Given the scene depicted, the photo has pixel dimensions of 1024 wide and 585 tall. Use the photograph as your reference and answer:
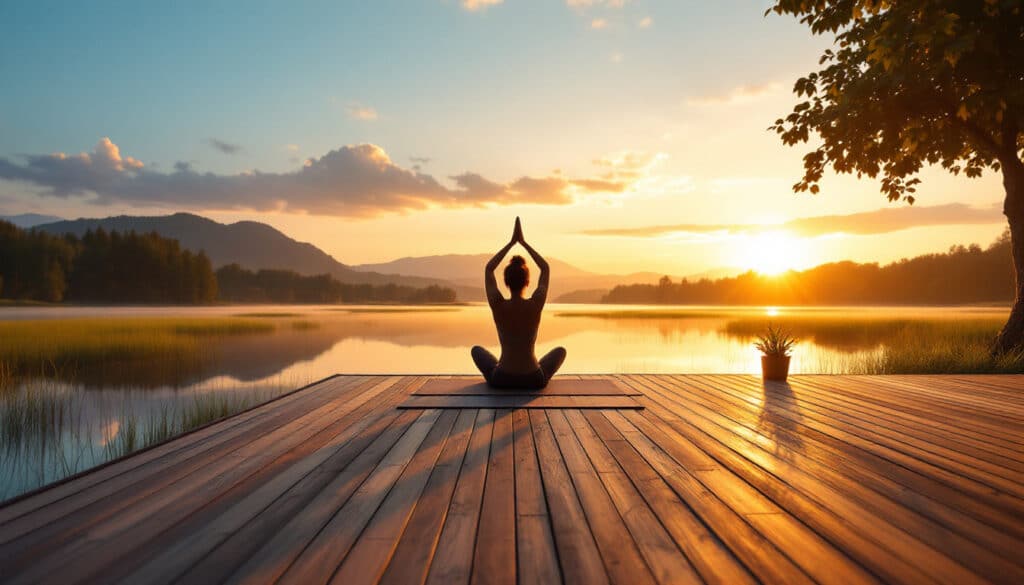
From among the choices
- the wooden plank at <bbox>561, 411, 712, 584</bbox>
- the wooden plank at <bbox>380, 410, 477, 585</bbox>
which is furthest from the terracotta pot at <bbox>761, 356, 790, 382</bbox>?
the wooden plank at <bbox>380, 410, 477, 585</bbox>

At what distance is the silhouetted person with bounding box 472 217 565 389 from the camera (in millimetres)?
4406

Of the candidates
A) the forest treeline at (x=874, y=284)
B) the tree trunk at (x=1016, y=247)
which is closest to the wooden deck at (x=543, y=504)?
the tree trunk at (x=1016, y=247)

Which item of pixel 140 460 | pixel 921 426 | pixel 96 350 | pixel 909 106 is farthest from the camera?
pixel 96 350

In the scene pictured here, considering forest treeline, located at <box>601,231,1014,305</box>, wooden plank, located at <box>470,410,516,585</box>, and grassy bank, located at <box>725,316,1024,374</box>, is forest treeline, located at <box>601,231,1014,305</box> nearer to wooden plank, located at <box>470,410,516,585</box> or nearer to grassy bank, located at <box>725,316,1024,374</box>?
grassy bank, located at <box>725,316,1024,374</box>

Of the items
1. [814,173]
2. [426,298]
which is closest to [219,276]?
[426,298]

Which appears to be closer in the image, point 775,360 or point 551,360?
point 551,360

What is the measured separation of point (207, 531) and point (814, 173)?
11675 millimetres

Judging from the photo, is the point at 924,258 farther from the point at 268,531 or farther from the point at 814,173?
the point at 268,531

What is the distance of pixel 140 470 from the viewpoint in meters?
2.88

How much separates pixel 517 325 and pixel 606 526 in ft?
8.31

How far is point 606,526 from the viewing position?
2.04 metres

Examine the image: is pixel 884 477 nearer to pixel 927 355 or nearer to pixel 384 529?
pixel 384 529

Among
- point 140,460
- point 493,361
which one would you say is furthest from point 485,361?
point 140,460

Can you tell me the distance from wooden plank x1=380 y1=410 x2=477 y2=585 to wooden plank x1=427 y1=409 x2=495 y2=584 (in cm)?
3
